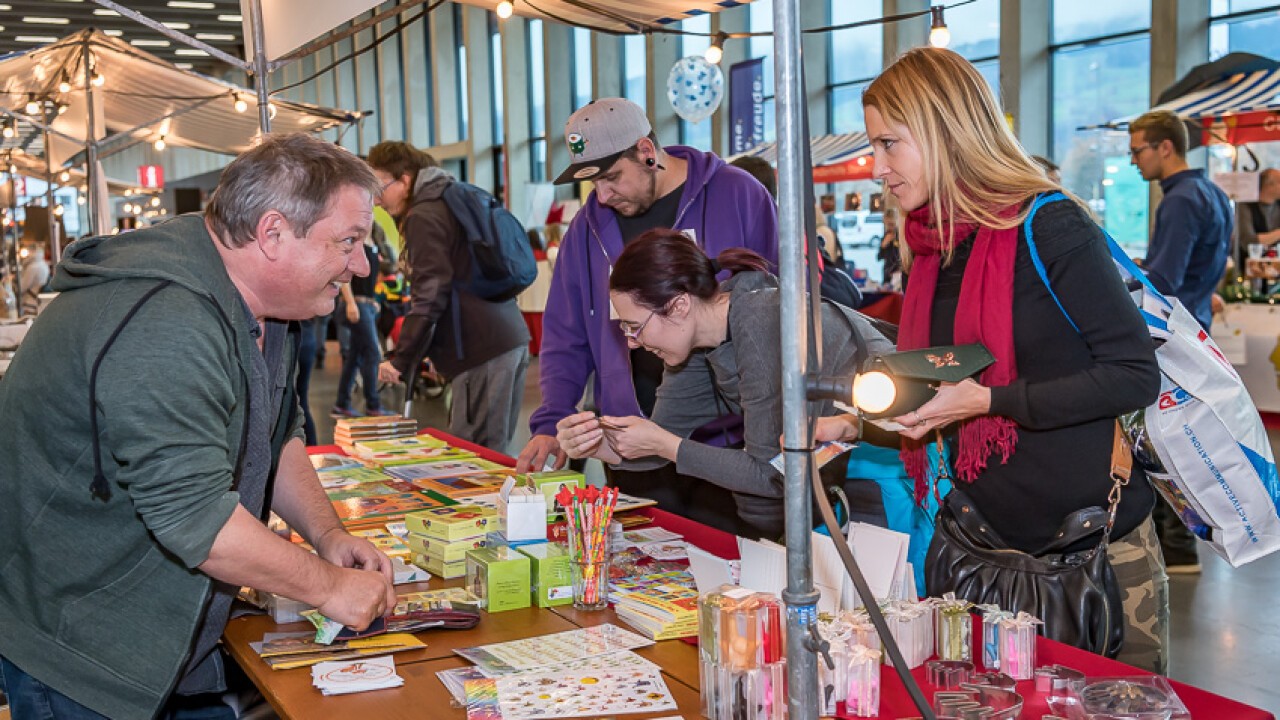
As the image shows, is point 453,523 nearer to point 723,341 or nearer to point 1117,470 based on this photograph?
point 723,341

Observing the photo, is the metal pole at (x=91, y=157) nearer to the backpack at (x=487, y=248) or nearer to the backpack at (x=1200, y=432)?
the backpack at (x=487, y=248)

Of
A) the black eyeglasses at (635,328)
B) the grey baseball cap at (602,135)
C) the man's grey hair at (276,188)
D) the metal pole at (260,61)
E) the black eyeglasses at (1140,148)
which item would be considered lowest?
the black eyeglasses at (635,328)

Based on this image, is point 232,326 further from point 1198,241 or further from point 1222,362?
point 1198,241

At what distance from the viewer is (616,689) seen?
5.27 feet

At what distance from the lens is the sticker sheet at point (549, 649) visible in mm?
1713

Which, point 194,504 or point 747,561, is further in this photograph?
point 747,561

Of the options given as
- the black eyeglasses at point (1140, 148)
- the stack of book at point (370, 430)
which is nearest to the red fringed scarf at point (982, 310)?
the stack of book at point (370, 430)

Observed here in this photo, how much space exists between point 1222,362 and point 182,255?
1657 mm

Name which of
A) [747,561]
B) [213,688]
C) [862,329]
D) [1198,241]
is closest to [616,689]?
[747,561]

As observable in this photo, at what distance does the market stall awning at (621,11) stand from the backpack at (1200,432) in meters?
3.52

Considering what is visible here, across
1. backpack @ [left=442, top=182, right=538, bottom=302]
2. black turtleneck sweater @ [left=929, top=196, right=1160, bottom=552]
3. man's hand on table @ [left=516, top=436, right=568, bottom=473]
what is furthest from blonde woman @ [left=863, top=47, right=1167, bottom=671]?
backpack @ [left=442, top=182, right=538, bottom=302]

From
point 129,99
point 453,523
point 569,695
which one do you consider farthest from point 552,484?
point 129,99

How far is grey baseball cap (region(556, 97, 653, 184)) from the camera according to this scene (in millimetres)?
2957

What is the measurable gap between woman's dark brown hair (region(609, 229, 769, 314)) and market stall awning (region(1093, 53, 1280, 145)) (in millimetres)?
6411
